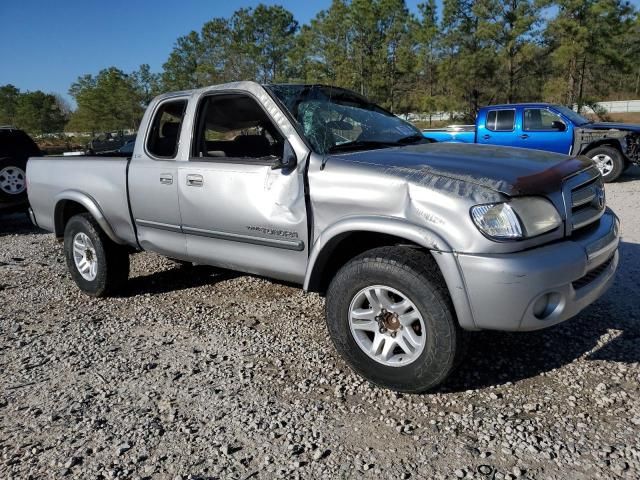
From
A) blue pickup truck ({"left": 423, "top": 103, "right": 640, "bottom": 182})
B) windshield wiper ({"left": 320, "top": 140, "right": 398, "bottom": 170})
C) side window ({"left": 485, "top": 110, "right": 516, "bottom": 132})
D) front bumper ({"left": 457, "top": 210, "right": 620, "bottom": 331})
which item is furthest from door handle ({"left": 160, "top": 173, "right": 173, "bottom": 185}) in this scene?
side window ({"left": 485, "top": 110, "right": 516, "bottom": 132})

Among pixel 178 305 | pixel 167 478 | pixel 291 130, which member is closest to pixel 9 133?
pixel 178 305

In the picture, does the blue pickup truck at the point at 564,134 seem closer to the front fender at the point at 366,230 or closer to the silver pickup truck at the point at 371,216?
the silver pickup truck at the point at 371,216

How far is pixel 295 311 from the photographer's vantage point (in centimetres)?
429

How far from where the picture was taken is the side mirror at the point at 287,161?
10.4 feet

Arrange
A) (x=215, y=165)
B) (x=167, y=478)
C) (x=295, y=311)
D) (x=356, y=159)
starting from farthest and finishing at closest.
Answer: (x=295, y=311)
(x=215, y=165)
(x=356, y=159)
(x=167, y=478)

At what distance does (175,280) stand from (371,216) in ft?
10.4

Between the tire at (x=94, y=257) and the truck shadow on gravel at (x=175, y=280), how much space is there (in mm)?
259

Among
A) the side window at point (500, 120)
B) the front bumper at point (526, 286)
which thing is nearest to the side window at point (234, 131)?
the front bumper at point (526, 286)

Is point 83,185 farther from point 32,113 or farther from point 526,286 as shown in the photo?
point 32,113

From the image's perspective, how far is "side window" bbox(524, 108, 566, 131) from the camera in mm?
10828

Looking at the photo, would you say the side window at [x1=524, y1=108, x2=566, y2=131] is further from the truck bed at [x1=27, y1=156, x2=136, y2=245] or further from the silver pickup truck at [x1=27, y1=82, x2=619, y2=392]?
the truck bed at [x1=27, y1=156, x2=136, y2=245]

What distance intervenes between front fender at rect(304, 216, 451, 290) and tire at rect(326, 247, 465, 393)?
15 centimetres

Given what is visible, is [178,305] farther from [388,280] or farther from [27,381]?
[388,280]

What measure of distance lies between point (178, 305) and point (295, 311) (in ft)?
3.63
